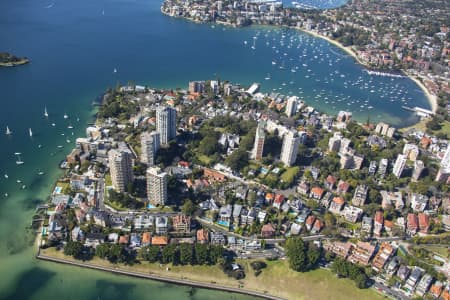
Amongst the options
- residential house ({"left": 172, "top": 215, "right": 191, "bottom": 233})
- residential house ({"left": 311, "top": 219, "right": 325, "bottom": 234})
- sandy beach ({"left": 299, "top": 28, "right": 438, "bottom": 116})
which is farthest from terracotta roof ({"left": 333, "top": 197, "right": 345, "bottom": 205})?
sandy beach ({"left": 299, "top": 28, "right": 438, "bottom": 116})

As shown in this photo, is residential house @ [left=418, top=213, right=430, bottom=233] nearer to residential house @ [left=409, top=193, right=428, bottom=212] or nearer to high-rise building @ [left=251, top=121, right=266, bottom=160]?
residential house @ [left=409, top=193, right=428, bottom=212]

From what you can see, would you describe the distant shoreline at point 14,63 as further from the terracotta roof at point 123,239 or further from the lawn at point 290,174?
the lawn at point 290,174

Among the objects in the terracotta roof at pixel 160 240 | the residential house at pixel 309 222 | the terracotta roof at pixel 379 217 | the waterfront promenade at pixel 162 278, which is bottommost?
the waterfront promenade at pixel 162 278

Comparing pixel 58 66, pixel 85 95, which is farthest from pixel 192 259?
pixel 58 66

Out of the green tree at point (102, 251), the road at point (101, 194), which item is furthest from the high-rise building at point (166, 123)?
the green tree at point (102, 251)

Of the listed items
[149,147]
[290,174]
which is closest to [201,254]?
[149,147]

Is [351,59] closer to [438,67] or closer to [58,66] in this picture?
[438,67]

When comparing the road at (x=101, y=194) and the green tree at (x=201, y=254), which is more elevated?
the road at (x=101, y=194)

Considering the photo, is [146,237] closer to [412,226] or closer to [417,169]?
[412,226]
